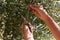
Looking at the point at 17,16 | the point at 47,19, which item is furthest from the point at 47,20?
the point at 17,16

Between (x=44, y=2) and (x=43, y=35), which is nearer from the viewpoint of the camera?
(x=44, y=2)

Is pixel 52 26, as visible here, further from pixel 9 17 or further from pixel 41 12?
pixel 9 17

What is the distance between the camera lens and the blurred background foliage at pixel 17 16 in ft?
2.76

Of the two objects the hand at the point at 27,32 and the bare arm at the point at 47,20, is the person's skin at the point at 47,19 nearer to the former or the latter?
the bare arm at the point at 47,20

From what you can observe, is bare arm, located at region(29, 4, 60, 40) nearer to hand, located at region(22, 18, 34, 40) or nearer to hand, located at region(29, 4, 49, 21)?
hand, located at region(29, 4, 49, 21)

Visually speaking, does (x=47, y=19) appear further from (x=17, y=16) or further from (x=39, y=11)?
(x=17, y=16)

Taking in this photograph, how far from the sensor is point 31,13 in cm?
87

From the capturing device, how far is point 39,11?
0.79m

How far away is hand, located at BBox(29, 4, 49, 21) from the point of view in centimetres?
77

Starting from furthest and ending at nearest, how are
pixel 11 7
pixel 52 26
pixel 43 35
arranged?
pixel 43 35, pixel 11 7, pixel 52 26

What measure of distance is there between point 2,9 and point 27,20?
0.41 feet

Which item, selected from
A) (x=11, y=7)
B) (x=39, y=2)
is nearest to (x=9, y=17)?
(x=11, y=7)

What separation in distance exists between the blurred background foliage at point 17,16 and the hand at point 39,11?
0.03 meters

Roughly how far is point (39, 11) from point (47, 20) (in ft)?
0.17
